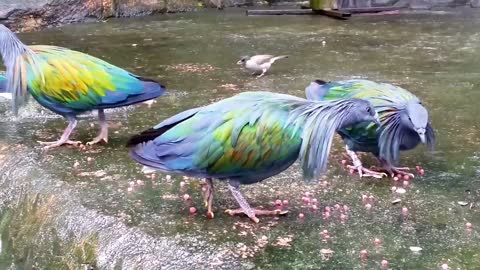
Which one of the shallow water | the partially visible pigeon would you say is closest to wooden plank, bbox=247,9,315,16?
the shallow water

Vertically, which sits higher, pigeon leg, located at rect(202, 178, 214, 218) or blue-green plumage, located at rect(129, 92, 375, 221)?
blue-green plumage, located at rect(129, 92, 375, 221)

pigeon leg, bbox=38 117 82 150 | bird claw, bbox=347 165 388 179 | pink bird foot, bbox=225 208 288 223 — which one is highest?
pigeon leg, bbox=38 117 82 150

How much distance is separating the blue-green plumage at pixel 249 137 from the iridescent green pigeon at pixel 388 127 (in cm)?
46

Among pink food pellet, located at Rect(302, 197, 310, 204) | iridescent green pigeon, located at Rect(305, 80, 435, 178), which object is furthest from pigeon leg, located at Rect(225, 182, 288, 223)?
iridescent green pigeon, located at Rect(305, 80, 435, 178)

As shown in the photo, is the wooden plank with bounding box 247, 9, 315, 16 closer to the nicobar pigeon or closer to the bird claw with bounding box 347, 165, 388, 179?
the nicobar pigeon

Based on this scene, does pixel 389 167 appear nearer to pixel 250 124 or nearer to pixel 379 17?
pixel 250 124

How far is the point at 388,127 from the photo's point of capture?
333 cm

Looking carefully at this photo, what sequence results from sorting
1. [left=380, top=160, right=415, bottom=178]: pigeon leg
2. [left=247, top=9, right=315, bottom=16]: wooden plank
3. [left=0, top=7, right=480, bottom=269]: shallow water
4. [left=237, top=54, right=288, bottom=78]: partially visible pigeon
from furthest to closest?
[left=247, top=9, right=315, bottom=16]: wooden plank, [left=237, top=54, right=288, bottom=78]: partially visible pigeon, [left=380, top=160, right=415, bottom=178]: pigeon leg, [left=0, top=7, right=480, bottom=269]: shallow water

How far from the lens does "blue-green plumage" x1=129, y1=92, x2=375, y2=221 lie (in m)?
2.74

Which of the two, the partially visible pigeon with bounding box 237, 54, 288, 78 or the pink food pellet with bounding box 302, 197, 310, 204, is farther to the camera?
the partially visible pigeon with bounding box 237, 54, 288, 78

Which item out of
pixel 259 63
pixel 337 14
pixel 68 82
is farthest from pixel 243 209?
pixel 337 14

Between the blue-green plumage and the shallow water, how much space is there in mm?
294

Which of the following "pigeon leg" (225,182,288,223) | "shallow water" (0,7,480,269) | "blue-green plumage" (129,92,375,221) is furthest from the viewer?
"pigeon leg" (225,182,288,223)

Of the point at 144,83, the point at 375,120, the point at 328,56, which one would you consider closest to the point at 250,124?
the point at 375,120
